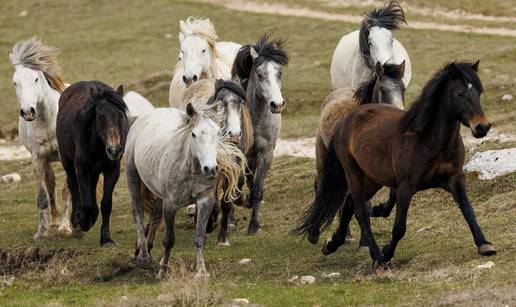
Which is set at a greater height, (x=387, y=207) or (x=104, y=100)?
(x=104, y=100)

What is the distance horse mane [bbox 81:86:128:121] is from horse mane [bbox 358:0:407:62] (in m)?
3.85

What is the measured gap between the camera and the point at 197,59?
16859 mm

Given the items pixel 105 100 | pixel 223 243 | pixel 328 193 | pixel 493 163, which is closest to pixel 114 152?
pixel 105 100

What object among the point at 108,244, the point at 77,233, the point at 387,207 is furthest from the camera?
the point at 77,233

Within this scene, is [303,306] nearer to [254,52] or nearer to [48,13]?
[254,52]

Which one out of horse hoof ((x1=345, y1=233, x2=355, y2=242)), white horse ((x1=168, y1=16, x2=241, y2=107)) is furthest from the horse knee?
horse hoof ((x1=345, y1=233, x2=355, y2=242))

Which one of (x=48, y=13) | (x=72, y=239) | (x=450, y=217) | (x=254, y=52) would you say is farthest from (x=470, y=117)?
(x=48, y=13)

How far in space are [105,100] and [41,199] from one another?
8.66 feet

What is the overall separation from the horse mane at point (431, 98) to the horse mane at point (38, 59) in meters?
6.82

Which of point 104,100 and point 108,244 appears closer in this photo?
point 104,100

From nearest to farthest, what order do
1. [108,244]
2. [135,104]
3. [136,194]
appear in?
[136,194] < [108,244] < [135,104]

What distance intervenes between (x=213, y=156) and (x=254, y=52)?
3.93 meters

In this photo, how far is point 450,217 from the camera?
44.3ft

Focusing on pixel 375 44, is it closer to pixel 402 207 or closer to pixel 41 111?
pixel 41 111
